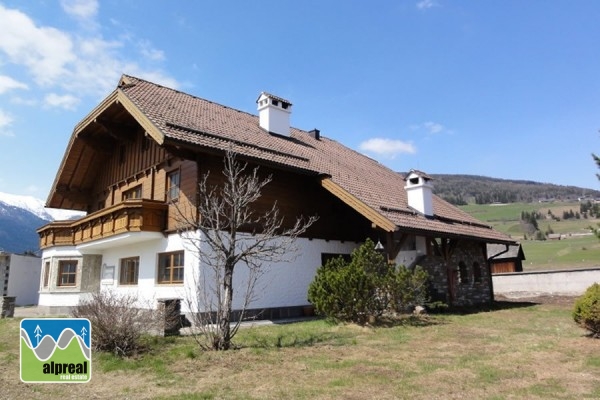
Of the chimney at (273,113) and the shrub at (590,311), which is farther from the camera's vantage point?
the chimney at (273,113)

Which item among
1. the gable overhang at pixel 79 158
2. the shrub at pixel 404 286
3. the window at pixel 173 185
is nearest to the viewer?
the shrub at pixel 404 286

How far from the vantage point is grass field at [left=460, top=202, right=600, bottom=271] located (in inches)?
1709

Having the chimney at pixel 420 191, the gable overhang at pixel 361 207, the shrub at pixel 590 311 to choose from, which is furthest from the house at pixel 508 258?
the shrub at pixel 590 311

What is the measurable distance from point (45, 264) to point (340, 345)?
55.7ft

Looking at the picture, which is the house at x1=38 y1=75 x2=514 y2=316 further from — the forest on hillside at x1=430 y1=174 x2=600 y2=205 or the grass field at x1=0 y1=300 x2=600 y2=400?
the forest on hillside at x1=430 y1=174 x2=600 y2=205

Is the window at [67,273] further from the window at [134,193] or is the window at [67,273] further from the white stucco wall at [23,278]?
the white stucco wall at [23,278]

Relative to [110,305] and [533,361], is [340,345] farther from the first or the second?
[110,305]

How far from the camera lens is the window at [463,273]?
18.1 meters

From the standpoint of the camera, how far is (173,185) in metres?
15.2

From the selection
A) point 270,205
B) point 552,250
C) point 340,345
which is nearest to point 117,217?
point 270,205

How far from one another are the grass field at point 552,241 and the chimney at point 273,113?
12714 millimetres

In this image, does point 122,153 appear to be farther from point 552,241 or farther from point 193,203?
point 552,241

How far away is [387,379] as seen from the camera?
675cm

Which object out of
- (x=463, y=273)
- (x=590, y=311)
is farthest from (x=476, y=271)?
(x=590, y=311)
